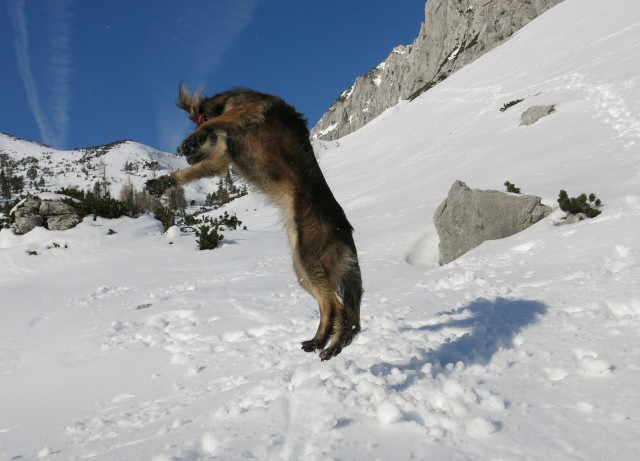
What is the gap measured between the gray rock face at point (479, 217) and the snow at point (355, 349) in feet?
2.03

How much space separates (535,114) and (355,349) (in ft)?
62.4

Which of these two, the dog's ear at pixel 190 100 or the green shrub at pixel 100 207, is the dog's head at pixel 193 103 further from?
the green shrub at pixel 100 207

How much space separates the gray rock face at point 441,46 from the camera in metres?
70.1

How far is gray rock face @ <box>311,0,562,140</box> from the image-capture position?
2761 inches

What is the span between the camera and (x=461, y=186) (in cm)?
919

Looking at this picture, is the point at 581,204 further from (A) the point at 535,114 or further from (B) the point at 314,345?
(A) the point at 535,114

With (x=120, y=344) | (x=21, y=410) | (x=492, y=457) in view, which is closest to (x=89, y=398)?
(x=21, y=410)

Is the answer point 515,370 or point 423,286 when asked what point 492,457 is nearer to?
point 515,370

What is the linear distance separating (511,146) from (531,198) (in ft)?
35.8

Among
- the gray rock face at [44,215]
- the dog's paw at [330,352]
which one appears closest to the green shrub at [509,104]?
the gray rock face at [44,215]

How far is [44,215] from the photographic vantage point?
45.9ft

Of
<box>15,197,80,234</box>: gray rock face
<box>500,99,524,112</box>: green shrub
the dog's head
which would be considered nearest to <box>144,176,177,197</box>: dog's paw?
the dog's head

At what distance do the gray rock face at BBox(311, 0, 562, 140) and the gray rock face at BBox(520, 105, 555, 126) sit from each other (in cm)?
4401

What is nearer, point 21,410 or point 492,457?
point 492,457
